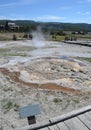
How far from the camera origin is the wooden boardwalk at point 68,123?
451 cm

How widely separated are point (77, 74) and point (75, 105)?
4.43 metres

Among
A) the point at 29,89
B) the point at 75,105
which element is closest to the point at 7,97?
the point at 29,89

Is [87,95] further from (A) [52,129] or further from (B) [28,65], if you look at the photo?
(B) [28,65]

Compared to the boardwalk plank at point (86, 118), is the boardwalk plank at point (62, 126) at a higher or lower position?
lower

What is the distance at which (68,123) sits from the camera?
15.3 feet

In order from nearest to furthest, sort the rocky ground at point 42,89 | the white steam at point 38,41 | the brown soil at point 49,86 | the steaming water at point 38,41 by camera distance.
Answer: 1. the rocky ground at point 42,89
2. the brown soil at point 49,86
3. the steaming water at point 38,41
4. the white steam at point 38,41

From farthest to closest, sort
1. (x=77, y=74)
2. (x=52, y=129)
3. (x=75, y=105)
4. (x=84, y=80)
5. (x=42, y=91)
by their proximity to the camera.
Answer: (x=77, y=74) < (x=84, y=80) < (x=42, y=91) < (x=75, y=105) < (x=52, y=129)

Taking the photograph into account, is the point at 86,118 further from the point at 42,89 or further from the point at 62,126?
the point at 42,89

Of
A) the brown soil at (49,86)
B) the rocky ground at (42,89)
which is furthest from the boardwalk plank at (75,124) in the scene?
the brown soil at (49,86)

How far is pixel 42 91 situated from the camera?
9539 millimetres

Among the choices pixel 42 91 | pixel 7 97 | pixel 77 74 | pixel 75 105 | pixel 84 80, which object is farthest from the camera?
pixel 77 74

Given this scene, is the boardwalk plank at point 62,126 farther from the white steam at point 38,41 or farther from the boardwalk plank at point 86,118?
the white steam at point 38,41

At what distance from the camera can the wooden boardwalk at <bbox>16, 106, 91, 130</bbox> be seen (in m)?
4.51

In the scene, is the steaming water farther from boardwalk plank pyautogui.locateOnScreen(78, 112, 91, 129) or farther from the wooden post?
the wooden post
